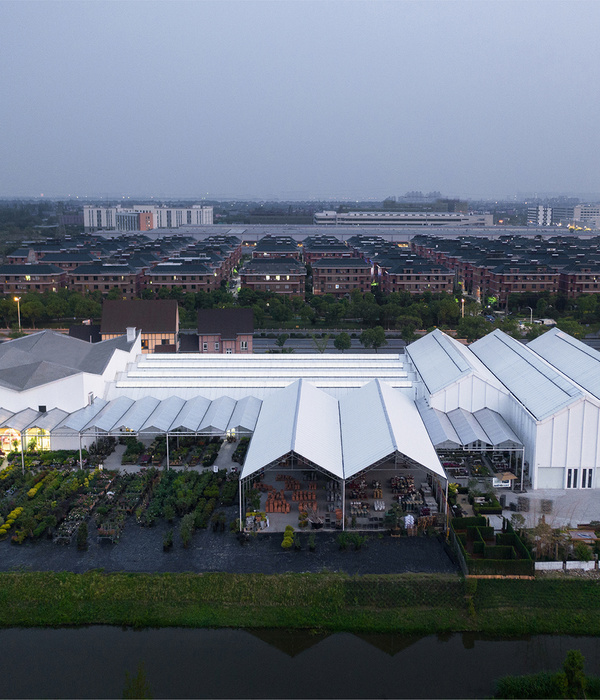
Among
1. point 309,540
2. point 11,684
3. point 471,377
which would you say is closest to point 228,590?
point 309,540

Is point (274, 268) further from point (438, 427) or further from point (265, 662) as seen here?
point (265, 662)

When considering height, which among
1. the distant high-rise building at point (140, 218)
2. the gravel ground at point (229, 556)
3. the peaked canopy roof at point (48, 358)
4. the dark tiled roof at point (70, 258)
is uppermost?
the distant high-rise building at point (140, 218)

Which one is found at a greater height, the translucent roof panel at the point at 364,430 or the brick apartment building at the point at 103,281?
the brick apartment building at the point at 103,281

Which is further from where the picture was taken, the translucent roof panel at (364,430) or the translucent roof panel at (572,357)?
the translucent roof panel at (572,357)

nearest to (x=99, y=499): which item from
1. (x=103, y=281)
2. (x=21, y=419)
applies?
(x=21, y=419)

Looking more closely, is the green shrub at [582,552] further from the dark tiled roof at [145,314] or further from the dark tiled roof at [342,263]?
the dark tiled roof at [342,263]

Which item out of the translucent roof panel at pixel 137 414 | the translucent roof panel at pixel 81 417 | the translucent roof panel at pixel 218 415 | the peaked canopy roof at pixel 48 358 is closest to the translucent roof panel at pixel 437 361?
the translucent roof panel at pixel 218 415

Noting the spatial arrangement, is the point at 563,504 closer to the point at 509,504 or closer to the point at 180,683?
the point at 509,504

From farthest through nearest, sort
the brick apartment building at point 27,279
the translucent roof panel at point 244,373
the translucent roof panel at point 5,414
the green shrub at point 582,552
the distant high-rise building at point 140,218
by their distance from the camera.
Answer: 1. the distant high-rise building at point 140,218
2. the brick apartment building at point 27,279
3. the translucent roof panel at point 244,373
4. the translucent roof panel at point 5,414
5. the green shrub at point 582,552
